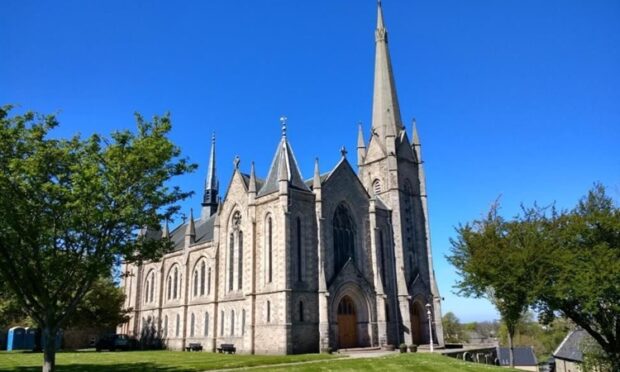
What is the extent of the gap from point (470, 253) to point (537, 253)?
408 cm

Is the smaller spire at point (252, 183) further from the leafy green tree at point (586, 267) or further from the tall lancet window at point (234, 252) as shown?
the leafy green tree at point (586, 267)

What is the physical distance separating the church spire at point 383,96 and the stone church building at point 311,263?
0.16 metres

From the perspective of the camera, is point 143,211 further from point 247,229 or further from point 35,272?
point 247,229

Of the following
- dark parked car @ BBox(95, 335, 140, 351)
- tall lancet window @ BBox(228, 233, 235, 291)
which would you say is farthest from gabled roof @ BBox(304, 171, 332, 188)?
dark parked car @ BBox(95, 335, 140, 351)

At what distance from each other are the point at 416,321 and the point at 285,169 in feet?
65.5

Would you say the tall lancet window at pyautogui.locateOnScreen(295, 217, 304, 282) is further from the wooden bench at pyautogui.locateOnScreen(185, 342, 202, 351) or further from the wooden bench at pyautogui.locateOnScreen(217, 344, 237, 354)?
the wooden bench at pyautogui.locateOnScreen(185, 342, 202, 351)

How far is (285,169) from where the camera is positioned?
35000 mm

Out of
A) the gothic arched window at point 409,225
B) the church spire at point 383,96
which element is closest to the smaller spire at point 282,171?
the church spire at point 383,96

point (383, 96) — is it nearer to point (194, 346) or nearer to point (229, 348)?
point (229, 348)

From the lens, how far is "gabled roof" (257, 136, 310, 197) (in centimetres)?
3569

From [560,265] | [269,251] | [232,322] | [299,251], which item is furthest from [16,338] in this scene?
[560,265]

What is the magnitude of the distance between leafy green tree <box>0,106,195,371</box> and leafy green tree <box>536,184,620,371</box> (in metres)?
21.0

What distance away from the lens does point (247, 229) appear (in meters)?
36.8

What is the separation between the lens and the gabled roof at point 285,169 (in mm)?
35688
